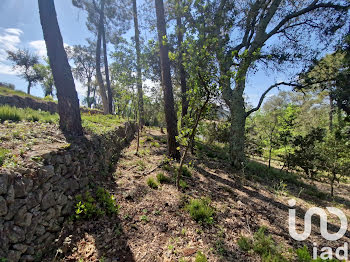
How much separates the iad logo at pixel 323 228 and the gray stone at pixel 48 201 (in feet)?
12.0

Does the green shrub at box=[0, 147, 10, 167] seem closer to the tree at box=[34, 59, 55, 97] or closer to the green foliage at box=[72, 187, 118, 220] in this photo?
the green foliage at box=[72, 187, 118, 220]

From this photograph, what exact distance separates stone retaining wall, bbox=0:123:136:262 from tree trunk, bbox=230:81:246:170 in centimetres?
493

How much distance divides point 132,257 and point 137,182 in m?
1.74

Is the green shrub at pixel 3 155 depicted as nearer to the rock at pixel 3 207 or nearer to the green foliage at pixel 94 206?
the rock at pixel 3 207

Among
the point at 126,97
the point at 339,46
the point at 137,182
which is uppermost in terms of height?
the point at 339,46

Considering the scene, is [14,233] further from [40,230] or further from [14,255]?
[40,230]

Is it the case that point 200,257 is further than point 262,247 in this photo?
No

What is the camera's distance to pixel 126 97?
4.98 meters

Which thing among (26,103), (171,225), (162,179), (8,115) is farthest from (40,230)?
(26,103)

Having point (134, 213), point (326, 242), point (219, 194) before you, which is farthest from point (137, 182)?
point (326, 242)

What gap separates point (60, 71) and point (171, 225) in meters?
4.01

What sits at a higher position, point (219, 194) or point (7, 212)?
point (7, 212)

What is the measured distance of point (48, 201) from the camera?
2.00m

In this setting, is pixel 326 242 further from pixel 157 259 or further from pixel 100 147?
pixel 100 147
